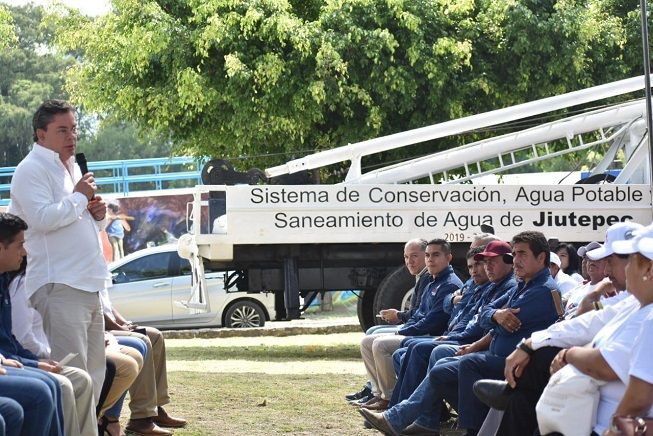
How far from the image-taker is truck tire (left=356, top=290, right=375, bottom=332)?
53.5 ft

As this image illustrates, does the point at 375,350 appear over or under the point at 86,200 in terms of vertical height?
under

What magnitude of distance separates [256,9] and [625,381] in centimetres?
1521

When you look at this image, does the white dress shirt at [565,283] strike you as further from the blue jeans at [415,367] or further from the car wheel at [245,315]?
the car wheel at [245,315]

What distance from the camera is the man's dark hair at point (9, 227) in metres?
6.68

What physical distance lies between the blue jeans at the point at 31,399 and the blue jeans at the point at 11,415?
147mm

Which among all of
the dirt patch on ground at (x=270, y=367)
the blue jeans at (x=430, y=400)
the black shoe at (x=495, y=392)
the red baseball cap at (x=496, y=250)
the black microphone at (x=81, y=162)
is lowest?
the dirt patch on ground at (x=270, y=367)

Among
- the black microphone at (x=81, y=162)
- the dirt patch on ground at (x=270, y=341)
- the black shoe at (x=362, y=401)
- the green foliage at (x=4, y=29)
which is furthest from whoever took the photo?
the green foliage at (x=4, y=29)

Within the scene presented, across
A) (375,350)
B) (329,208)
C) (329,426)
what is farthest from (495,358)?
(329,208)

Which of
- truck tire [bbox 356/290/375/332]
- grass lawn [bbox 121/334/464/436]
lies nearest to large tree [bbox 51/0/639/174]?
grass lawn [bbox 121/334/464/436]

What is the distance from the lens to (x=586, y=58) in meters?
20.4

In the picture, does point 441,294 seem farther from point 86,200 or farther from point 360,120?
point 360,120

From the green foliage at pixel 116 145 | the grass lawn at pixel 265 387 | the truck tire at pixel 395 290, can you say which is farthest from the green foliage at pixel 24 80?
the truck tire at pixel 395 290

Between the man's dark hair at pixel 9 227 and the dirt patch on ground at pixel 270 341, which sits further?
the dirt patch on ground at pixel 270 341

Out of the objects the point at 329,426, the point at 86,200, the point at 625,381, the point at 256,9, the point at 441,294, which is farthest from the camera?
the point at 256,9
